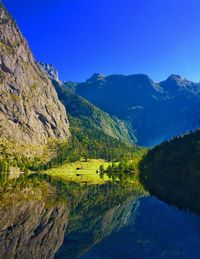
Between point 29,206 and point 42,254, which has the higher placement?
point 29,206

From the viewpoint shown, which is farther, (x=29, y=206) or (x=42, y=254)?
(x=29, y=206)

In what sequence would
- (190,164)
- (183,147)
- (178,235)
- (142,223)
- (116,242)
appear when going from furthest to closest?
1. (183,147)
2. (190,164)
3. (142,223)
4. (178,235)
5. (116,242)

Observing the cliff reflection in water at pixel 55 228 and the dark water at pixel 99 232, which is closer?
the dark water at pixel 99 232

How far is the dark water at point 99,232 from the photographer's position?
35938 millimetres

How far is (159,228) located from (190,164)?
133 meters

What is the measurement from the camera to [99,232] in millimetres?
46969

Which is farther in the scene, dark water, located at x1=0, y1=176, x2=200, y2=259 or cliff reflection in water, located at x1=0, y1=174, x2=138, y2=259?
cliff reflection in water, located at x1=0, y1=174, x2=138, y2=259

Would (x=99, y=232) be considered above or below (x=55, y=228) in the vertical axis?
below

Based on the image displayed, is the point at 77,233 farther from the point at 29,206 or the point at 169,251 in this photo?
the point at 29,206

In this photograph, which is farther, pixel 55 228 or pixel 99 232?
pixel 55 228

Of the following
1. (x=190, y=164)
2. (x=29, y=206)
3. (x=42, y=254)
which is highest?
(x=190, y=164)

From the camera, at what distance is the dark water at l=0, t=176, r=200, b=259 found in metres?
35.9

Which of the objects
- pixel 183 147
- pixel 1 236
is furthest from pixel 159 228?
pixel 183 147

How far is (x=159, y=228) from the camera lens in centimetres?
4859
